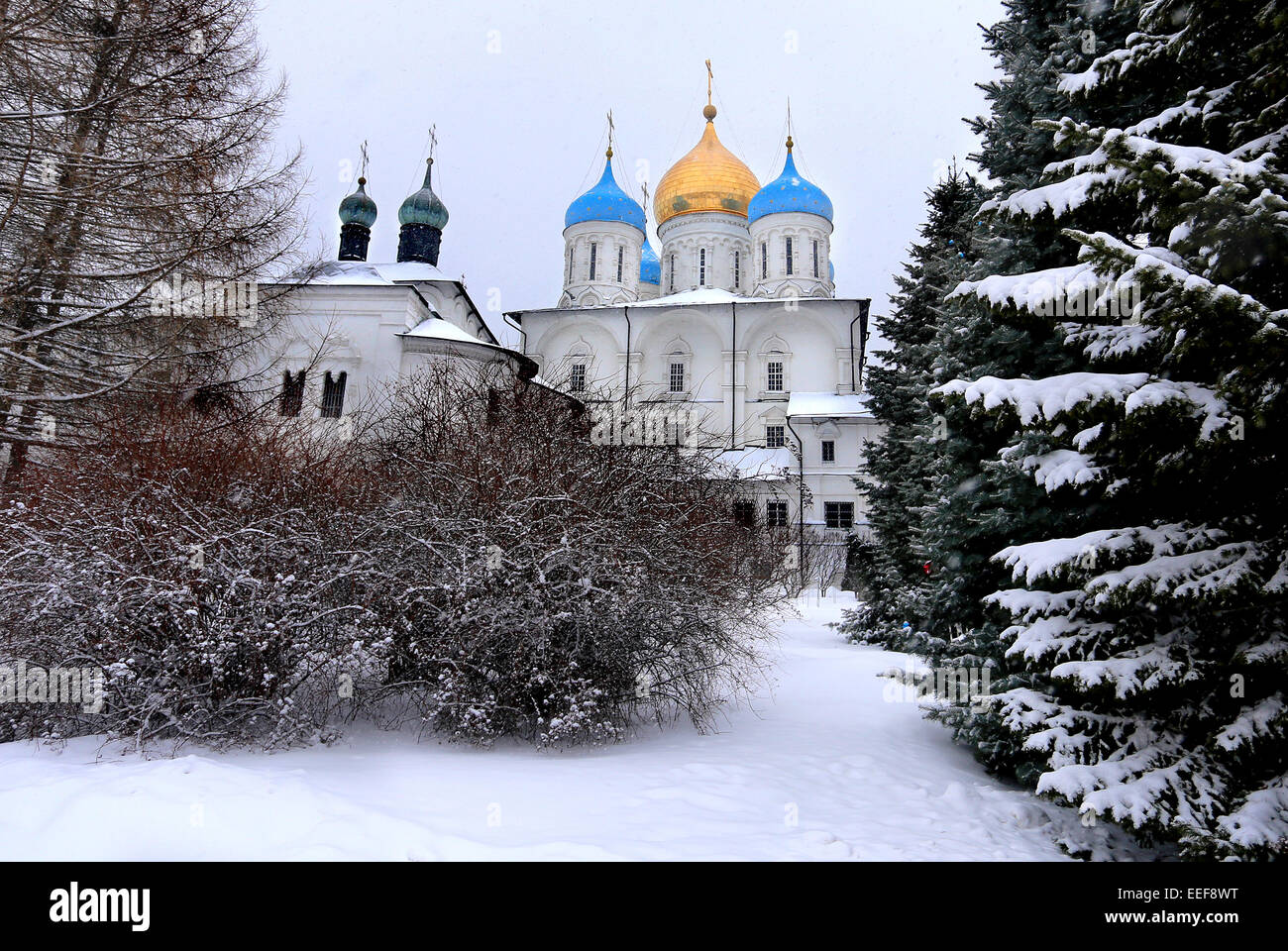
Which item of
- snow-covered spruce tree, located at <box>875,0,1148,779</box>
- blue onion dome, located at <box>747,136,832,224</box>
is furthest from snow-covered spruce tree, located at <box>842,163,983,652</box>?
blue onion dome, located at <box>747,136,832,224</box>

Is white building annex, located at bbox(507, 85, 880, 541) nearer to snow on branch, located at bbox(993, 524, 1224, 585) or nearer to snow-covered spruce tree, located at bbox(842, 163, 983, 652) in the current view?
snow-covered spruce tree, located at bbox(842, 163, 983, 652)

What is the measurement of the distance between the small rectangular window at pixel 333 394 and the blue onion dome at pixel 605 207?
16769 millimetres

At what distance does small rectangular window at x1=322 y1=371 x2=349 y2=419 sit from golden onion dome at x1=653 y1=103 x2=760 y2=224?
64.2ft

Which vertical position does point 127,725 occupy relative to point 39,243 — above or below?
below

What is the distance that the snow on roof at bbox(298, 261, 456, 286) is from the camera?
28.8 m

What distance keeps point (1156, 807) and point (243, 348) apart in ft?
29.3

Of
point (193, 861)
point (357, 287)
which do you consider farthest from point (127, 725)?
point (357, 287)

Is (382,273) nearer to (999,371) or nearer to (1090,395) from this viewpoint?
(999,371)

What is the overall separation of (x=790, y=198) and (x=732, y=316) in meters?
6.85

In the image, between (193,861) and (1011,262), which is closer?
(193,861)

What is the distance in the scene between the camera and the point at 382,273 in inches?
1219

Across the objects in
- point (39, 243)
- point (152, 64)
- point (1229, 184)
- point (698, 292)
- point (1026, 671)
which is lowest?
point (1026, 671)

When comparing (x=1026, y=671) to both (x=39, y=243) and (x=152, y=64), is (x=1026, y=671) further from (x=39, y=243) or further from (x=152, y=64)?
Result: (x=152, y=64)

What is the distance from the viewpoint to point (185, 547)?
489cm
